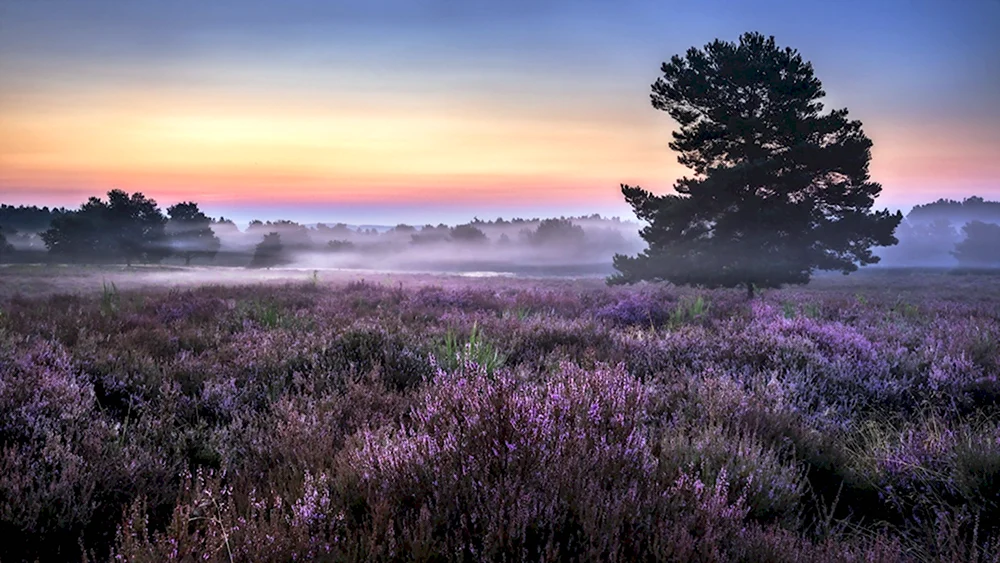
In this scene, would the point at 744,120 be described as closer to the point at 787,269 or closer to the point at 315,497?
the point at 787,269

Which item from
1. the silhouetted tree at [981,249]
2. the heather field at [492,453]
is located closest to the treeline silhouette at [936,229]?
the silhouetted tree at [981,249]

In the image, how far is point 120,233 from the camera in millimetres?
64688

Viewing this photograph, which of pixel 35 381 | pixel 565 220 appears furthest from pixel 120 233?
pixel 565 220

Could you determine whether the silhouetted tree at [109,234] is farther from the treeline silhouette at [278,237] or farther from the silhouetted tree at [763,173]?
the silhouetted tree at [763,173]

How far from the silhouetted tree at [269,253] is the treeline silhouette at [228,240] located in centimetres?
15

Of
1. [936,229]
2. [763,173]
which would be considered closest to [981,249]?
[936,229]

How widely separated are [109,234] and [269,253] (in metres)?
24.6

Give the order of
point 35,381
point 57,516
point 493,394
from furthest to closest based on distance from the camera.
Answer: point 35,381 → point 493,394 → point 57,516

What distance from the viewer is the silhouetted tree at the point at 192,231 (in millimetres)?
72625

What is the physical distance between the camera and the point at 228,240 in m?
95.4

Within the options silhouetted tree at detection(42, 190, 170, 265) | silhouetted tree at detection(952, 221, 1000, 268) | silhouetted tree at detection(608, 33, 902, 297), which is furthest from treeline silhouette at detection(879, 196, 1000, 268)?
silhouetted tree at detection(42, 190, 170, 265)

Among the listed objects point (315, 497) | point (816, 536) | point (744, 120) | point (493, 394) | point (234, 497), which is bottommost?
point (816, 536)

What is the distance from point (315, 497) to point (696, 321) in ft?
27.2

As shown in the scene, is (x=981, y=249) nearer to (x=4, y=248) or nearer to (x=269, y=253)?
(x=269, y=253)
